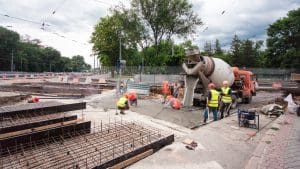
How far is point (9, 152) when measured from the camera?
16.5 ft

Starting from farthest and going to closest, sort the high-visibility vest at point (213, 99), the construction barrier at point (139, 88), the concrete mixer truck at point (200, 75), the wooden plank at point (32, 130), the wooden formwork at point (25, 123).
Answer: the construction barrier at point (139, 88) → the concrete mixer truck at point (200, 75) → the high-visibility vest at point (213, 99) → the wooden formwork at point (25, 123) → the wooden plank at point (32, 130)

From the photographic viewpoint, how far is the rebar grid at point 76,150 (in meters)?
4.63

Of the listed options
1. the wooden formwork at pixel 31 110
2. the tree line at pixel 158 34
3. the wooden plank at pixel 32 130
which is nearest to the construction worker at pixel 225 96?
the wooden formwork at pixel 31 110

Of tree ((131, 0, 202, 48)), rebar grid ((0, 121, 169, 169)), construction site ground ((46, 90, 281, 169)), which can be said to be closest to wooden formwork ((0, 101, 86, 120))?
rebar grid ((0, 121, 169, 169))

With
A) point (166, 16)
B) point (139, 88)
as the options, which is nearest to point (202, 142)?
point (139, 88)

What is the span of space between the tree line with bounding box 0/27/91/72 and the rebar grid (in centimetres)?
6913

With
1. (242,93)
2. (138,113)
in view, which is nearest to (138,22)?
(242,93)

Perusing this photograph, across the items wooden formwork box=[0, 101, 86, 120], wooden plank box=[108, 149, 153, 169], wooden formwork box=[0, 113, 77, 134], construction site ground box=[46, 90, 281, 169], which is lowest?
construction site ground box=[46, 90, 281, 169]

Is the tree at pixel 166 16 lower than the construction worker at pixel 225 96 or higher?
higher

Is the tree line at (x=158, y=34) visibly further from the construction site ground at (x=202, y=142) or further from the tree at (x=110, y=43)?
the construction site ground at (x=202, y=142)

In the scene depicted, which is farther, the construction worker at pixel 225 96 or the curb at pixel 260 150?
the construction worker at pixel 225 96

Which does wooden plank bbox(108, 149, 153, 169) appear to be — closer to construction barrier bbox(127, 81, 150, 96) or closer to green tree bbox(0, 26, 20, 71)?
construction barrier bbox(127, 81, 150, 96)

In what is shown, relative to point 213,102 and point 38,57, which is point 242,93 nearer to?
point 213,102

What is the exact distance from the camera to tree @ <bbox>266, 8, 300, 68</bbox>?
4982 centimetres
